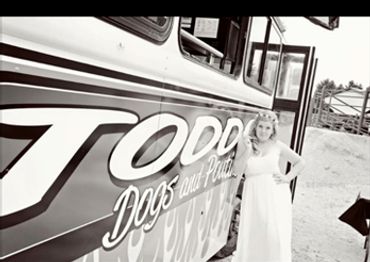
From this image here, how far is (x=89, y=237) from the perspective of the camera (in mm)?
1419

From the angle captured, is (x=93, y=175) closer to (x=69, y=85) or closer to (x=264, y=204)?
(x=69, y=85)

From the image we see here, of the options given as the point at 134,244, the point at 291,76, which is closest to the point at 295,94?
the point at 291,76

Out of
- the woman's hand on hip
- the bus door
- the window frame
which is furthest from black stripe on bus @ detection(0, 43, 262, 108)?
the bus door

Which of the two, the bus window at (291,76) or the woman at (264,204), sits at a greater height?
the bus window at (291,76)

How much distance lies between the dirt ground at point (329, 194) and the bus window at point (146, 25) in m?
3.13

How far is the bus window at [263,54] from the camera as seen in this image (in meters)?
3.28

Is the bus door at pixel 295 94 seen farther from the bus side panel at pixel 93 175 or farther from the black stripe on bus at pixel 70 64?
the black stripe on bus at pixel 70 64

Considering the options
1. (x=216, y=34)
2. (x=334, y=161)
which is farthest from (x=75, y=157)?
(x=334, y=161)

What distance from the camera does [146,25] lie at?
1574 mm

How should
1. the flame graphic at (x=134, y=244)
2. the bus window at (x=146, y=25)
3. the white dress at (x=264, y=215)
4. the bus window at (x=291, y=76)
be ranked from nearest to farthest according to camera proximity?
the bus window at (x=146, y=25)
the flame graphic at (x=134, y=244)
the white dress at (x=264, y=215)
the bus window at (x=291, y=76)

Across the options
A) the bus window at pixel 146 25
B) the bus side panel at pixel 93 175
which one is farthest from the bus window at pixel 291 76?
the bus window at pixel 146 25

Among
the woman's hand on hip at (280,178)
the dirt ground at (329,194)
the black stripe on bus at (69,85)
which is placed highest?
the black stripe on bus at (69,85)
